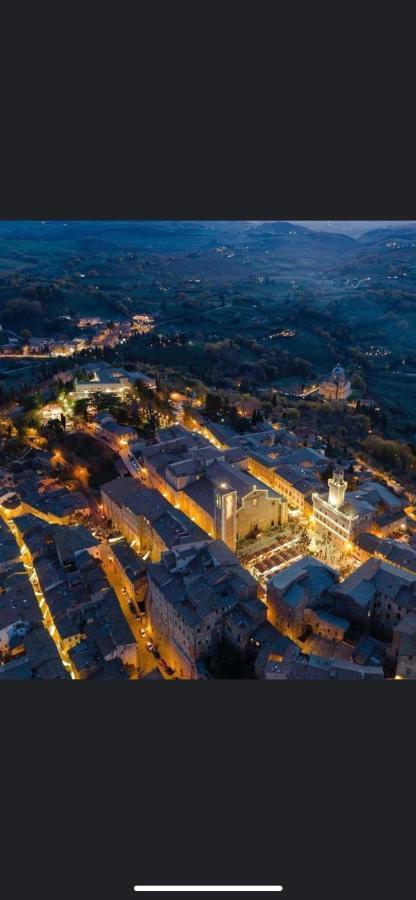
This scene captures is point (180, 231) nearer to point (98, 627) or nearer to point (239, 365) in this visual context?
point (239, 365)

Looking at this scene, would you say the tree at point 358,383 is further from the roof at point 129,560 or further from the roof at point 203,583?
the roof at point 203,583

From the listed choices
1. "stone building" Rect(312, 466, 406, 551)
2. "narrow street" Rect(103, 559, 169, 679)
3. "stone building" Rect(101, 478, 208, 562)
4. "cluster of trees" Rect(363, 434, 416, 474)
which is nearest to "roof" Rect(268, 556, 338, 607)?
"stone building" Rect(312, 466, 406, 551)

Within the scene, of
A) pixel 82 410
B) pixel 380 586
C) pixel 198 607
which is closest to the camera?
pixel 198 607

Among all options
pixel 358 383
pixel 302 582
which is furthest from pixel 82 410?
pixel 358 383

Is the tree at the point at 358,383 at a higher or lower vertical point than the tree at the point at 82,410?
lower

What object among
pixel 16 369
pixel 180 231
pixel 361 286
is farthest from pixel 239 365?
pixel 180 231

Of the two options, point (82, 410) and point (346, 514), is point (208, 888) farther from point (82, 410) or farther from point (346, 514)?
point (82, 410)

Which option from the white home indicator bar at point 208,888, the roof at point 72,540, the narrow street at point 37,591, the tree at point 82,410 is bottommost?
the narrow street at point 37,591

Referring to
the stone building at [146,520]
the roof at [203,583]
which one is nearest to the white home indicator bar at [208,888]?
the roof at [203,583]
